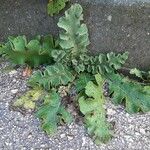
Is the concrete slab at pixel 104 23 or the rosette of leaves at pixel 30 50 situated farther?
the rosette of leaves at pixel 30 50

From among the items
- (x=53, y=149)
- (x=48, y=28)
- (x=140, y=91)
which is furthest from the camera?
(x=48, y=28)

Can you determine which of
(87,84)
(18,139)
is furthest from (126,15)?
(18,139)

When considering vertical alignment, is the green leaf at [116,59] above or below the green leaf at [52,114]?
above

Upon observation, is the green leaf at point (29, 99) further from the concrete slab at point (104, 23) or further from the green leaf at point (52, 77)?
the concrete slab at point (104, 23)

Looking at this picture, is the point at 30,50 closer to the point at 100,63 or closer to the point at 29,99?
the point at 29,99

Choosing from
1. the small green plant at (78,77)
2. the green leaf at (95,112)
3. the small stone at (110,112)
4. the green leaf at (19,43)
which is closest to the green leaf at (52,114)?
the small green plant at (78,77)

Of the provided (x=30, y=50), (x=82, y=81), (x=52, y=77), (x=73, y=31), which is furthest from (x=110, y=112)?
(x=30, y=50)

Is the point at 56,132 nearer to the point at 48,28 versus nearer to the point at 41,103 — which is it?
the point at 41,103
